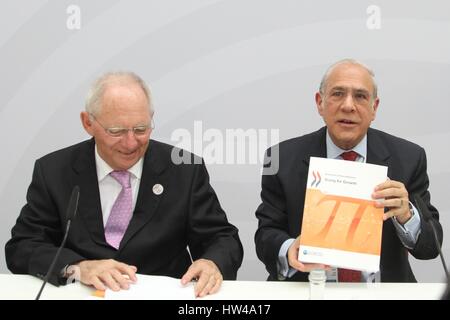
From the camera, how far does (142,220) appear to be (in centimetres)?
251

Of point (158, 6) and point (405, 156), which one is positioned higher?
point (158, 6)

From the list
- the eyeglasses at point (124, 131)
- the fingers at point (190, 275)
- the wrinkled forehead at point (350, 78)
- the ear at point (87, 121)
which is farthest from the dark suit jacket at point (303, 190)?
Result: the ear at point (87, 121)

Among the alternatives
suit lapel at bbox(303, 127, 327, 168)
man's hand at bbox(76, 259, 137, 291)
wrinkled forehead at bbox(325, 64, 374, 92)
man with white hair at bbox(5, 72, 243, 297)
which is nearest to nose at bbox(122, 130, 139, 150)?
man with white hair at bbox(5, 72, 243, 297)

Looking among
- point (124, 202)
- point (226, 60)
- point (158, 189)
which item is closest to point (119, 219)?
point (124, 202)

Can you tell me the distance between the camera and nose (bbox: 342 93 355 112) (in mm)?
2529

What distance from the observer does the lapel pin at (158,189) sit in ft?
8.46

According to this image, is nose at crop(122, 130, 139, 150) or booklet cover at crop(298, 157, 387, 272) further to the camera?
nose at crop(122, 130, 139, 150)

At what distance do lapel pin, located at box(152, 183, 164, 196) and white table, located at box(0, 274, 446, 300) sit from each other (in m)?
0.59

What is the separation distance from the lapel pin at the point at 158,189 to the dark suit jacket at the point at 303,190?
49cm

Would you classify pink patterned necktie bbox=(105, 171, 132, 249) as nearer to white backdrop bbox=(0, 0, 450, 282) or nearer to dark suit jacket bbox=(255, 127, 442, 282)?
dark suit jacket bbox=(255, 127, 442, 282)

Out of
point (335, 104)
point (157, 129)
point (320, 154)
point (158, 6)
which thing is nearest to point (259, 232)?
point (320, 154)
